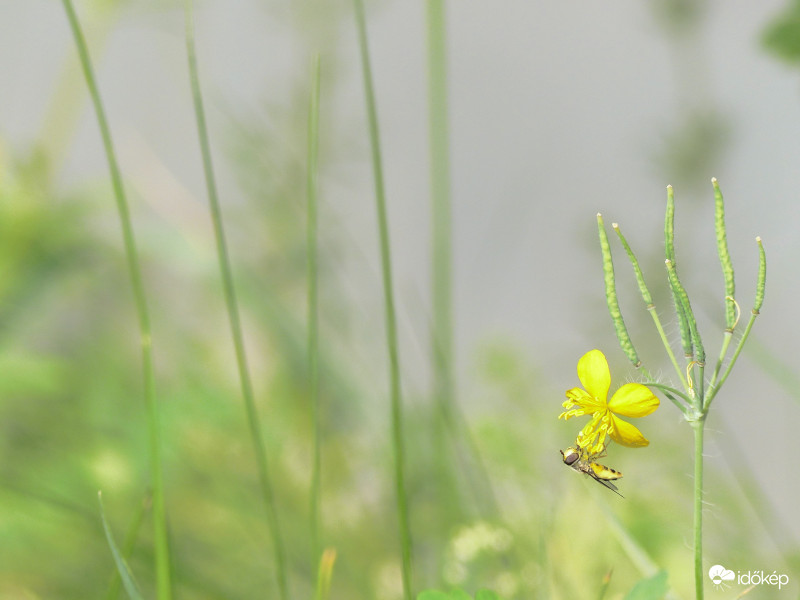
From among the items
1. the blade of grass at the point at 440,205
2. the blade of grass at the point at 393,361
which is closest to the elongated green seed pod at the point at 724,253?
the blade of grass at the point at 393,361

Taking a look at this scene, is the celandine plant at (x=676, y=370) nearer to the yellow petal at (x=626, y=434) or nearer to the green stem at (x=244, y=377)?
the yellow petal at (x=626, y=434)

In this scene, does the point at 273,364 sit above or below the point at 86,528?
above

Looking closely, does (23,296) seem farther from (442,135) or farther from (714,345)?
(714,345)

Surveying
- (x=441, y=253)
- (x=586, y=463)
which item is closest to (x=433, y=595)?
(x=586, y=463)

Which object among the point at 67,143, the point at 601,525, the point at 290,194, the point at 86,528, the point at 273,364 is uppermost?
the point at 67,143

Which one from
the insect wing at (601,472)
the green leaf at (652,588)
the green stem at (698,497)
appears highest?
the insect wing at (601,472)

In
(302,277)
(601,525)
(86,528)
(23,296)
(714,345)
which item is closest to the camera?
(86,528)

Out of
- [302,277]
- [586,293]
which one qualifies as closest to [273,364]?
[302,277]

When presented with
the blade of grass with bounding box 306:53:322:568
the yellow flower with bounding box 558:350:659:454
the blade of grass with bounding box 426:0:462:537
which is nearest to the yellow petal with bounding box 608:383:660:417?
the yellow flower with bounding box 558:350:659:454

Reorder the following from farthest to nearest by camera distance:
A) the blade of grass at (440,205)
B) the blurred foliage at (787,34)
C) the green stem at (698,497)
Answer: the blade of grass at (440,205) < the blurred foliage at (787,34) < the green stem at (698,497)
